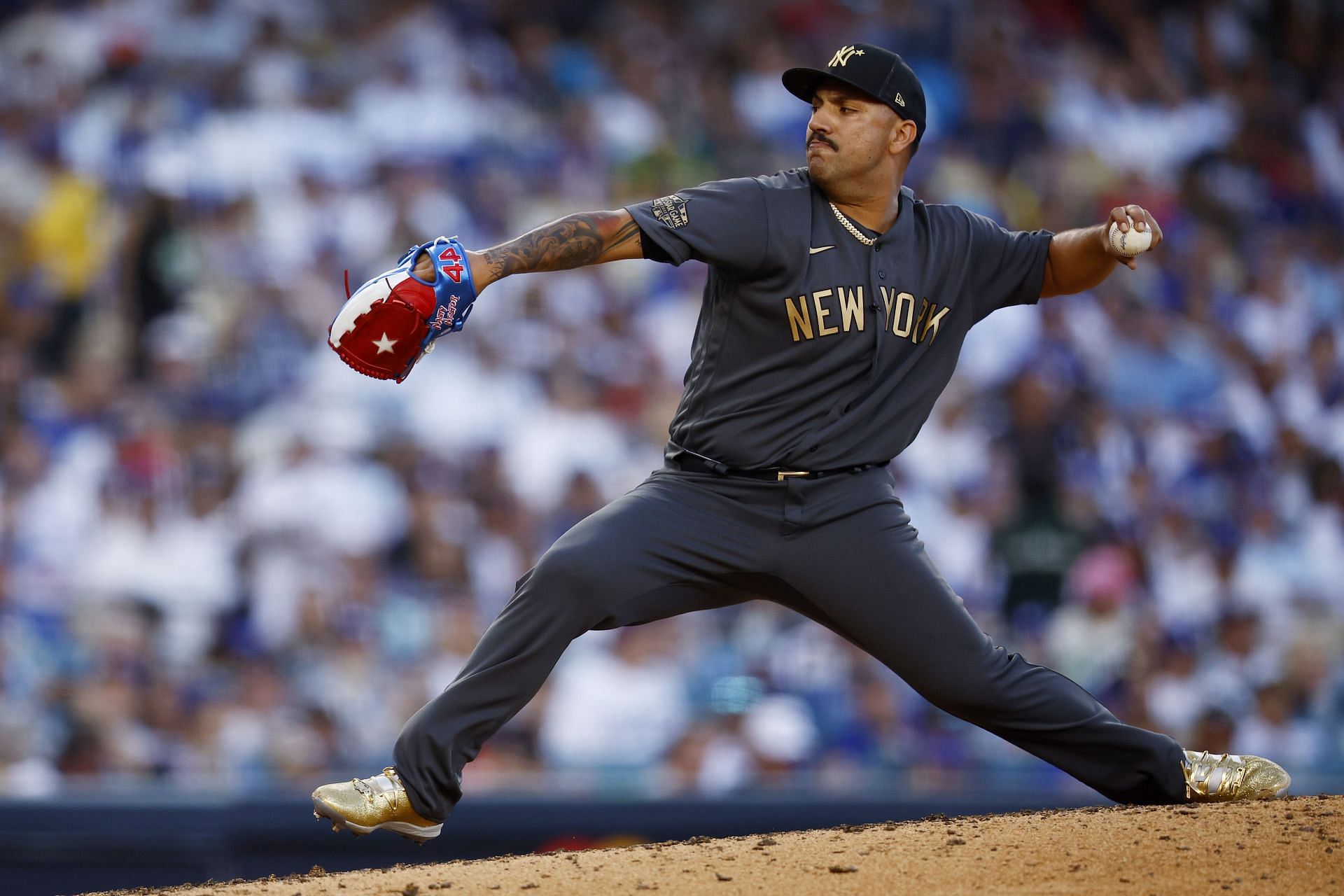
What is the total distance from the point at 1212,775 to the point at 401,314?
2.50 m

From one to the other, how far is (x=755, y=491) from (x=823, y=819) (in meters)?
2.32

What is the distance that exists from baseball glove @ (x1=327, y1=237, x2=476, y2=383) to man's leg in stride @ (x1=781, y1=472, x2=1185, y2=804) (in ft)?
3.42

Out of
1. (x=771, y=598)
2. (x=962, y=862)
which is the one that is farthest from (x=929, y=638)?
(x=962, y=862)

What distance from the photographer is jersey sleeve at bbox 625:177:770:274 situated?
3.76 meters

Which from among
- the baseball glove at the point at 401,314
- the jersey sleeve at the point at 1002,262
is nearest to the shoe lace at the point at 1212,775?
the jersey sleeve at the point at 1002,262

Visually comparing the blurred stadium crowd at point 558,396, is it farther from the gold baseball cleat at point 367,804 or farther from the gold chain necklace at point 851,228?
the gold chain necklace at point 851,228

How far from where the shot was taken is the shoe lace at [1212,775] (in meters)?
4.16

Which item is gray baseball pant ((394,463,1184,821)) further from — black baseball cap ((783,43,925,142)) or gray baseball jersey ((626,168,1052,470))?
black baseball cap ((783,43,925,142))

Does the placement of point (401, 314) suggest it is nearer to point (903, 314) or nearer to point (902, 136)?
point (903, 314)

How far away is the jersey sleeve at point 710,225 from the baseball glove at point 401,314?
491 mm

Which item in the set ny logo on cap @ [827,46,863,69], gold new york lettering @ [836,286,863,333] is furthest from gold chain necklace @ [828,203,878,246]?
ny logo on cap @ [827,46,863,69]

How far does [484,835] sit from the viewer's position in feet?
18.6

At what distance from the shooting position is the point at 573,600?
12.2 ft

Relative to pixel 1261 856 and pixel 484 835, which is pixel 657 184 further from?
pixel 1261 856
